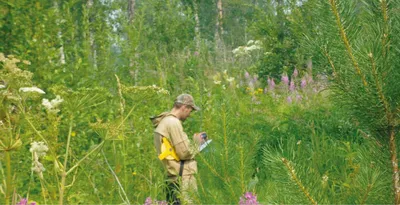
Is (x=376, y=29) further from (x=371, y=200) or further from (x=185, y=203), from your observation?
(x=185, y=203)

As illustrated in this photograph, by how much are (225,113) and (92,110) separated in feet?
10.1

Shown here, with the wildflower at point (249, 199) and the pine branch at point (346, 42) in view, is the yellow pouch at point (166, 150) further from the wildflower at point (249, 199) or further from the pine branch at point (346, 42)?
the pine branch at point (346, 42)

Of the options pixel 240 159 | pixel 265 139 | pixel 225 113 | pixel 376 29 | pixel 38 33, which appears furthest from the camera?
pixel 265 139

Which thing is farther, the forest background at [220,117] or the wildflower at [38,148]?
the wildflower at [38,148]

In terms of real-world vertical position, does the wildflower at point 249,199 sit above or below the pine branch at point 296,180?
below

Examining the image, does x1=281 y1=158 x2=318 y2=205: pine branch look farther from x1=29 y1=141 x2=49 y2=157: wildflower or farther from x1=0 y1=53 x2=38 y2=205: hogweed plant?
x1=29 y1=141 x2=49 y2=157: wildflower

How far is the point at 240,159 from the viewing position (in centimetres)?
244

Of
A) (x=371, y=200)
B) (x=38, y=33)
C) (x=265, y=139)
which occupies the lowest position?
(x=265, y=139)

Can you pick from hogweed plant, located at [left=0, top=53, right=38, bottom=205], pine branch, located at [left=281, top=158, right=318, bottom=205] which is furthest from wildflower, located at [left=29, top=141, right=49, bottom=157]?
pine branch, located at [left=281, top=158, right=318, bottom=205]

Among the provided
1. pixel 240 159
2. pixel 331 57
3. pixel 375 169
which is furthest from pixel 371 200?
pixel 240 159

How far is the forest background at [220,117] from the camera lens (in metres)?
1.60

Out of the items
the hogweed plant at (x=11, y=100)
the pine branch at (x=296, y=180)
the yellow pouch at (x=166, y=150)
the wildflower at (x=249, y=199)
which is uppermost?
the hogweed plant at (x=11, y=100)

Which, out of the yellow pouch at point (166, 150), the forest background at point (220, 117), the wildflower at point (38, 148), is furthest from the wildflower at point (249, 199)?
the yellow pouch at point (166, 150)

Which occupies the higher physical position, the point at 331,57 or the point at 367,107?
the point at 331,57
